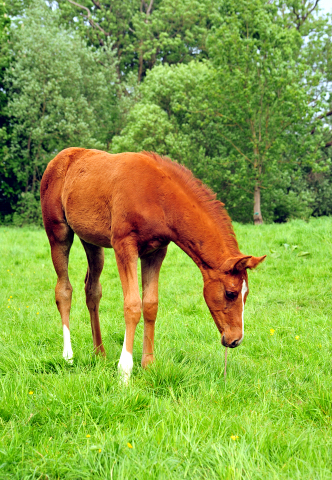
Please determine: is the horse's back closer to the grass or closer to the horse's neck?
the horse's neck

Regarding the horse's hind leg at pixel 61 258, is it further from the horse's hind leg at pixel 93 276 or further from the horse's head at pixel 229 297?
the horse's head at pixel 229 297

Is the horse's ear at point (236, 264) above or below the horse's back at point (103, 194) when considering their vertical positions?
below

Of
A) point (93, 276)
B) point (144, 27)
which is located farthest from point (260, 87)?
point (93, 276)

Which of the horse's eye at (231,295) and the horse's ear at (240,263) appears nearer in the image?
the horse's ear at (240,263)

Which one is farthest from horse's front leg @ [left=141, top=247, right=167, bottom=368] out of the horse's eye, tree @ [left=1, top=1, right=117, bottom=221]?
tree @ [left=1, top=1, right=117, bottom=221]

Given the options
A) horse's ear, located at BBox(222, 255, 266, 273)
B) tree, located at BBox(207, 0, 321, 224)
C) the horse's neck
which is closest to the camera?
horse's ear, located at BBox(222, 255, 266, 273)

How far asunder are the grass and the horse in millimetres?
354

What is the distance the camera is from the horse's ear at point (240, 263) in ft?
10.3

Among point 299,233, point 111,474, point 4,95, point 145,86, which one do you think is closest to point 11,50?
point 4,95

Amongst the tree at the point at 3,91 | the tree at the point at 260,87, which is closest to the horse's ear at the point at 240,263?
the tree at the point at 260,87

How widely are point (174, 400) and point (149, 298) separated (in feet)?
3.29

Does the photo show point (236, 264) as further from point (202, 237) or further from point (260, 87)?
point (260, 87)

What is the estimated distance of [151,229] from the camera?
11.5 ft

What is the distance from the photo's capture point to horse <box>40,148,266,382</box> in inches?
132
